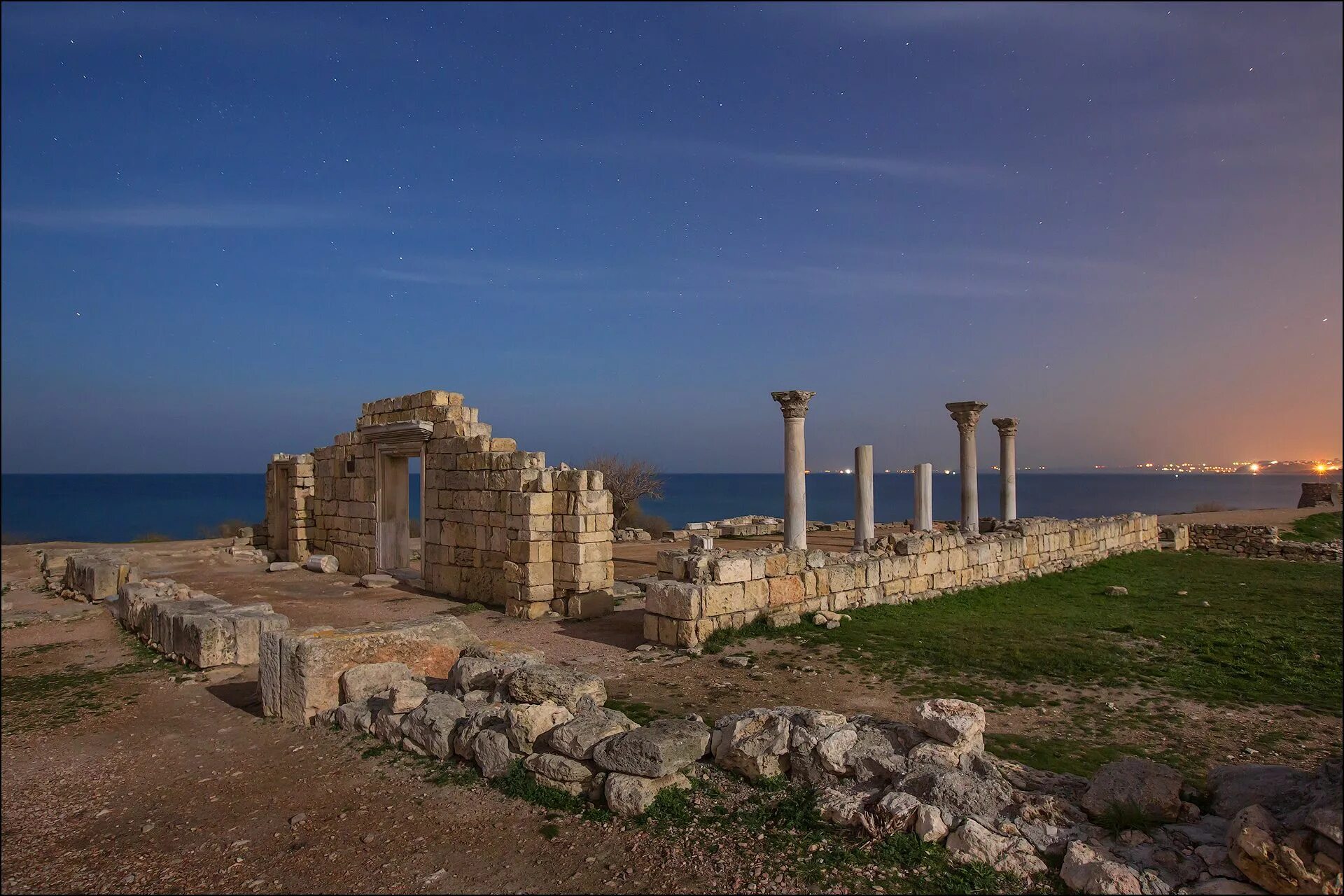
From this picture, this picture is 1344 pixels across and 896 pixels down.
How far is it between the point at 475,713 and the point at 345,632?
2261mm

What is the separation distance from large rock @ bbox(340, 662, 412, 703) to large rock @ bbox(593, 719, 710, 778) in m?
2.81

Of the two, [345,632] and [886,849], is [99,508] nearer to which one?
[345,632]

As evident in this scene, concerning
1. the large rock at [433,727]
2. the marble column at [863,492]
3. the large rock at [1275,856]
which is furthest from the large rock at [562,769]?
the marble column at [863,492]

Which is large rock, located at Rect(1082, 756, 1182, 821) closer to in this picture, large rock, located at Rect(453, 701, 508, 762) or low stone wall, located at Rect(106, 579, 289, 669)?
large rock, located at Rect(453, 701, 508, 762)

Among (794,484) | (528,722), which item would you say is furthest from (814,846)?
(794,484)

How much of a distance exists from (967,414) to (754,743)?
17.4m

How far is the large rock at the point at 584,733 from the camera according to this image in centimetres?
516

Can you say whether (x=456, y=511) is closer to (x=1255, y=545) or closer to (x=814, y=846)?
(x=814, y=846)

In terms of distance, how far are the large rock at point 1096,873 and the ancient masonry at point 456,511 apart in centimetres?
928

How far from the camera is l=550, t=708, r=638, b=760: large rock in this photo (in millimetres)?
5160

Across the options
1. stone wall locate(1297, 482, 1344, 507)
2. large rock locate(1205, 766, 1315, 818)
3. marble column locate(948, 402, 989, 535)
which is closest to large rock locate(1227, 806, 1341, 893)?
large rock locate(1205, 766, 1315, 818)

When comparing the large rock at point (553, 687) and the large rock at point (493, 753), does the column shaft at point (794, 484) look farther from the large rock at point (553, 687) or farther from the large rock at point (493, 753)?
the large rock at point (493, 753)

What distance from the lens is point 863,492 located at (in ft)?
61.0

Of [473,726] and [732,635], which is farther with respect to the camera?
[732,635]
